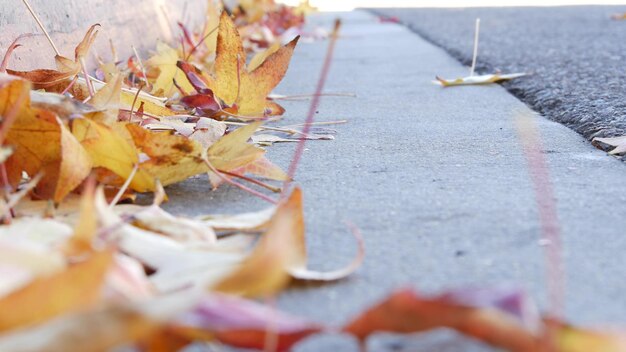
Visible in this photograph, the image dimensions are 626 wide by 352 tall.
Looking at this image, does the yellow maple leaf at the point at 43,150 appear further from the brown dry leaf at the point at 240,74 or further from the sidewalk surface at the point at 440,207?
the brown dry leaf at the point at 240,74

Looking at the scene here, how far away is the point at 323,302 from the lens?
628mm

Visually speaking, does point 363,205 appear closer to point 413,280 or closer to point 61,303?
point 413,280

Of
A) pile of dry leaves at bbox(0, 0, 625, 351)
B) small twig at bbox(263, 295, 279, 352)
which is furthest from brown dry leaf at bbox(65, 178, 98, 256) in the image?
small twig at bbox(263, 295, 279, 352)

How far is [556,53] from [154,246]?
2427mm

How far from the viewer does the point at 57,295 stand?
45cm

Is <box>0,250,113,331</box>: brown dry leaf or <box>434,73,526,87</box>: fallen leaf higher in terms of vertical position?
<box>0,250,113,331</box>: brown dry leaf

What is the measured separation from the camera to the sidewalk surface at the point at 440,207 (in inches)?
25.5

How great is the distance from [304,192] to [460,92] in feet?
3.54

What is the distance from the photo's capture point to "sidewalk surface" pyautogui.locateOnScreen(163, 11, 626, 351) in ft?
2.12

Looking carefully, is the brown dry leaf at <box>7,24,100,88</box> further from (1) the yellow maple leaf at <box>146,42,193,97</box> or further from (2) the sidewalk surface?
(1) the yellow maple leaf at <box>146,42,193,97</box>

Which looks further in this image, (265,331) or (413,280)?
(413,280)

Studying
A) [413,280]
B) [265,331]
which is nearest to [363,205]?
[413,280]

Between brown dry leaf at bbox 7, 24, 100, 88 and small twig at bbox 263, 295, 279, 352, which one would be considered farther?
brown dry leaf at bbox 7, 24, 100, 88

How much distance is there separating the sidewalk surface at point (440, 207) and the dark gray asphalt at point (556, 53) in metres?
0.09
